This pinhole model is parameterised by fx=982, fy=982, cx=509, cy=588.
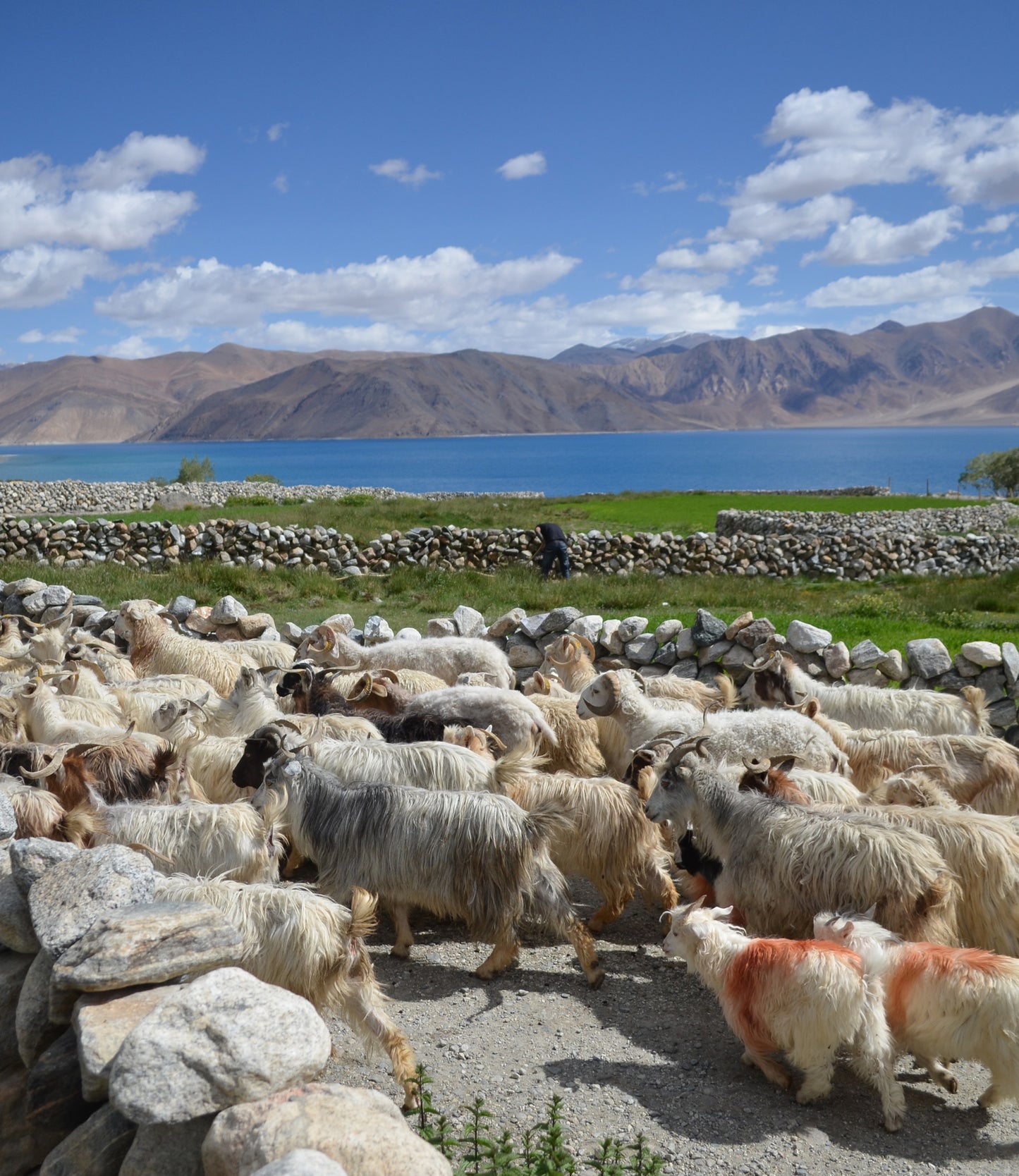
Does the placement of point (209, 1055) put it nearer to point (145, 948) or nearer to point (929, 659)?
point (145, 948)

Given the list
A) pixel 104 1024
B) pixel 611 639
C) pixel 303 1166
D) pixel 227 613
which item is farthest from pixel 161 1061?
pixel 227 613

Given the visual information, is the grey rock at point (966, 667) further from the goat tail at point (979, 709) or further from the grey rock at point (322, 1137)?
the grey rock at point (322, 1137)

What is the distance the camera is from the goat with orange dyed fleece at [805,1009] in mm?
4207

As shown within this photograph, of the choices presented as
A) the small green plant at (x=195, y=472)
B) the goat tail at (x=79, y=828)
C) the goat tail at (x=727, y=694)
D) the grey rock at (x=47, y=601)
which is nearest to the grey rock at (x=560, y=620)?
the goat tail at (x=727, y=694)

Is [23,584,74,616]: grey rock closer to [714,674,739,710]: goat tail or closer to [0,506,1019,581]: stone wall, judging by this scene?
[0,506,1019,581]: stone wall

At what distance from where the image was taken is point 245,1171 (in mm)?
3008

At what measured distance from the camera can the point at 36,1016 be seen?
4020 millimetres

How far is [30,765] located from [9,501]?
36755 mm

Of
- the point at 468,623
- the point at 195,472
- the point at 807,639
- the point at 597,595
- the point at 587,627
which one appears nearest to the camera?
the point at 807,639

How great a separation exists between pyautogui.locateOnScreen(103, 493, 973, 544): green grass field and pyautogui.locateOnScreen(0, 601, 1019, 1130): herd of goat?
42.7ft

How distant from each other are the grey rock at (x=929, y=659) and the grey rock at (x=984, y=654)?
23 centimetres

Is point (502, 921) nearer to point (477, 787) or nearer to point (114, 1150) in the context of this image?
point (477, 787)

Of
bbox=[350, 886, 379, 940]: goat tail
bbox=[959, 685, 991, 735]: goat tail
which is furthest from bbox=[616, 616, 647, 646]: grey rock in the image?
bbox=[350, 886, 379, 940]: goat tail

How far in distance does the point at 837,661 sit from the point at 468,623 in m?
4.41
